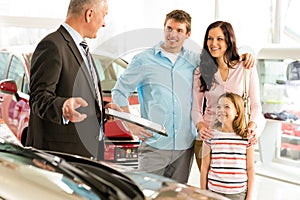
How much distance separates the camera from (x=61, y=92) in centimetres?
149

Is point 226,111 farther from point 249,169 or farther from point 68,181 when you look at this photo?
point 68,181

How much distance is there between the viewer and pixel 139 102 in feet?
5.71

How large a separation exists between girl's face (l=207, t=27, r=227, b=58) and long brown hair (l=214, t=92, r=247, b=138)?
0.16 metres

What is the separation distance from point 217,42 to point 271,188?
5.76ft

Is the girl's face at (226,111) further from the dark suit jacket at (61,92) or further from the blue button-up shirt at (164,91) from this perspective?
the dark suit jacket at (61,92)

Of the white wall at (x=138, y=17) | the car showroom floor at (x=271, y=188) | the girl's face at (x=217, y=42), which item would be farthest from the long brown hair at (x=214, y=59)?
the white wall at (x=138, y=17)

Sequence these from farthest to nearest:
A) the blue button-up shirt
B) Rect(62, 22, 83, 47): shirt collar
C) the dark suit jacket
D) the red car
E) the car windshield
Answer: the red car < the blue button-up shirt < Rect(62, 22, 83, 47): shirt collar < the dark suit jacket < the car windshield

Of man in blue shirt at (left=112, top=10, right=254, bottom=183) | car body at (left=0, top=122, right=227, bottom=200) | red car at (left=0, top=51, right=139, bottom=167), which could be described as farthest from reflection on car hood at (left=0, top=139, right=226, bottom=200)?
red car at (left=0, top=51, right=139, bottom=167)

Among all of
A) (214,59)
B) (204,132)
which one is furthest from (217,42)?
(204,132)

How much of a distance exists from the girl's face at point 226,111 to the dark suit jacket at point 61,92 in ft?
1.76

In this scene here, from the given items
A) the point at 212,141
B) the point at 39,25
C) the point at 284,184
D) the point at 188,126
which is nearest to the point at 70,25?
the point at 188,126

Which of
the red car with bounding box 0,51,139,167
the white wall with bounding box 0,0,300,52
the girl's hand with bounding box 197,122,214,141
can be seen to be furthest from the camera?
the white wall with bounding box 0,0,300,52

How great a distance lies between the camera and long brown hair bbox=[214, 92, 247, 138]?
1.80m

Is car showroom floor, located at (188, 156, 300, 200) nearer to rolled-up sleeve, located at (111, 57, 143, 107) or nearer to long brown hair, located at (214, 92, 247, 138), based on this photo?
long brown hair, located at (214, 92, 247, 138)
